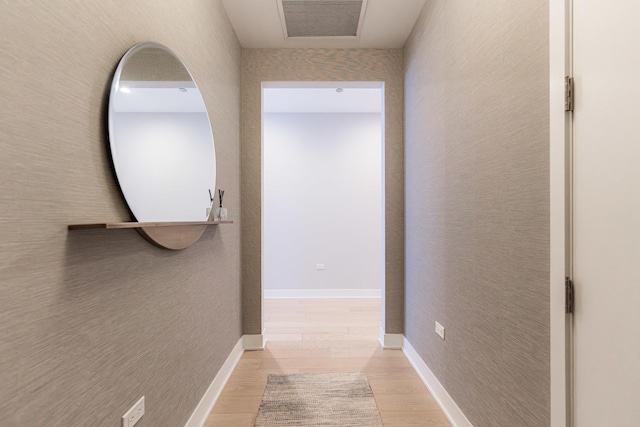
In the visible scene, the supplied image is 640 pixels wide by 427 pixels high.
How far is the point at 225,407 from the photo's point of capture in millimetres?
1975

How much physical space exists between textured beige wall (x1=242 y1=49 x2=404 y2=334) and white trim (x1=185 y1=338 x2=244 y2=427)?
368mm

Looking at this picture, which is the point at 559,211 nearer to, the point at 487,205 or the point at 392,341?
the point at 487,205

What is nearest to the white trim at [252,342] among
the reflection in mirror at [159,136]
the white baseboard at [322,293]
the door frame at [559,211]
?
the reflection in mirror at [159,136]

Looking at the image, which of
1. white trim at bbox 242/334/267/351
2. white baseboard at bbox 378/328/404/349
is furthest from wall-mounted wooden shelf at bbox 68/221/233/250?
white baseboard at bbox 378/328/404/349

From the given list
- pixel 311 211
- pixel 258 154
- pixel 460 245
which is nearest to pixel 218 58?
pixel 258 154

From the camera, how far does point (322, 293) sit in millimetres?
4625

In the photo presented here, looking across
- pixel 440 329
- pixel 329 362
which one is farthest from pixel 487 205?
pixel 329 362

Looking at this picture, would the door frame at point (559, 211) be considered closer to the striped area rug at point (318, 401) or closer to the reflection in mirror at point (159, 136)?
the striped area rug at point (318, 401)

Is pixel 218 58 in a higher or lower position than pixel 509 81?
higher

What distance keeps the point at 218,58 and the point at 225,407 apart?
2314 millimetres

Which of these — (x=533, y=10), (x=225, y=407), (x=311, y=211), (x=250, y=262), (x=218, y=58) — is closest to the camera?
(x=533, y=10)

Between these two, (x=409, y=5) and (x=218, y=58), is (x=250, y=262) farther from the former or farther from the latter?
(x=409, y=5)

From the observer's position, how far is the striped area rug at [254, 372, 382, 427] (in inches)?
73.0

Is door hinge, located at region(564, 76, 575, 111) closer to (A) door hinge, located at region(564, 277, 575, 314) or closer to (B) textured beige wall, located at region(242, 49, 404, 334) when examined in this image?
(A) door hinge, located at region(564, 277, 575, 314)
